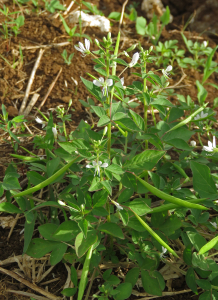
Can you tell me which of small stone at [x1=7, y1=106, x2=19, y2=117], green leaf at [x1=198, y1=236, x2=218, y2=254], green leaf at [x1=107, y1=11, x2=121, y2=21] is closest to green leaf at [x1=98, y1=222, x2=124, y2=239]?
green leaf at [x1=198, y1=236, x2=218, y2=254]

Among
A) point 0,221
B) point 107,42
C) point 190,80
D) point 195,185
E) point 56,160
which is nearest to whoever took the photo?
point 107,42

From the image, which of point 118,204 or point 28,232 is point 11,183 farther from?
point 118,204

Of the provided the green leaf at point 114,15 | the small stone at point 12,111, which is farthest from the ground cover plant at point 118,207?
the green leaf at point 114,15

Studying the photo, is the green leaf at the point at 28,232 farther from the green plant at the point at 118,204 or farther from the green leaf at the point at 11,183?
the green leaf at the point at 11,183

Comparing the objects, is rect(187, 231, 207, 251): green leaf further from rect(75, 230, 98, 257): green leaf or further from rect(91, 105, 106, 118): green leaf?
rect(91, 105, 106, 118): green leaf

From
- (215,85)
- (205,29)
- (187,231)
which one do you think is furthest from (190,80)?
(187,231)

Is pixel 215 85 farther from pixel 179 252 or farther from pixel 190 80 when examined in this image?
pixel 179 252

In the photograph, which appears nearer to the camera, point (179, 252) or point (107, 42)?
point (107, 42)
